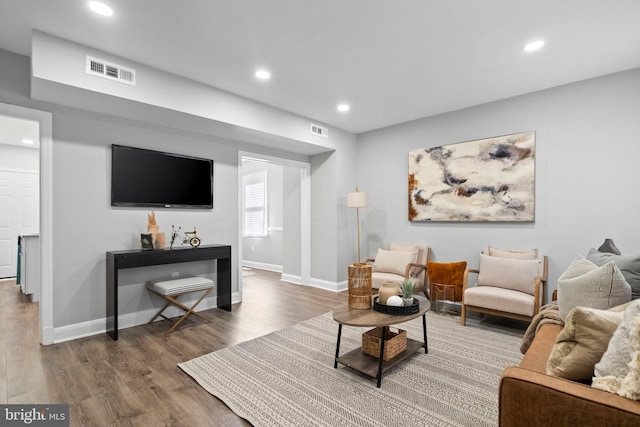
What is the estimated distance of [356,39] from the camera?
2670mm

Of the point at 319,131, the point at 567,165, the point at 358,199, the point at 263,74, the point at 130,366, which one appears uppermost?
the point at 263,74

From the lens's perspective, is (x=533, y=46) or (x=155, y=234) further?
(x=155, y=234)

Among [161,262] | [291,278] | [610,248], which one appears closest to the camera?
[610,248]

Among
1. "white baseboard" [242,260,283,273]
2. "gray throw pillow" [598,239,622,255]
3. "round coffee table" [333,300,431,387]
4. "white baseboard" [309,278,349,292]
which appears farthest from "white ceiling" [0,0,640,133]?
"white baseboard" [242,260,283,273]

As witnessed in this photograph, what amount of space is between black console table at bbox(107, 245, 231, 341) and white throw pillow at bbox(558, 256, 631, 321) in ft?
11.3

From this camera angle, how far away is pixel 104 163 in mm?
3396

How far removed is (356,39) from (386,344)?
2509 mm

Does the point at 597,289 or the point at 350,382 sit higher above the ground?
the point at 597,289

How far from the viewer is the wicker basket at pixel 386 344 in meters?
2.47

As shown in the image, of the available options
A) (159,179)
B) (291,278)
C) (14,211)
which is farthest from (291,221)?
(14,211)

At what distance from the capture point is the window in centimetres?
750

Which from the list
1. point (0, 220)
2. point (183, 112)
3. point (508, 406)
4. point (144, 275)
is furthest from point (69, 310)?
point (0, 220)

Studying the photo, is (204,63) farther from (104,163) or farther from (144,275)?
(144,275)

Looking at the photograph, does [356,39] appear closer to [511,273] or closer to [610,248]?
[511,273]
